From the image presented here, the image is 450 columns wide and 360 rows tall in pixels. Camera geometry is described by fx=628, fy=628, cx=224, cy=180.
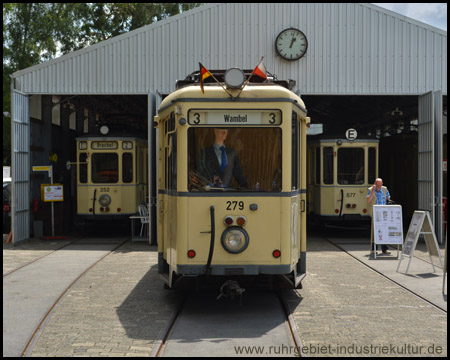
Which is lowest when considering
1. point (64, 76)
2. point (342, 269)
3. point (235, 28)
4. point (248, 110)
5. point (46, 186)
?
point (342, 269)

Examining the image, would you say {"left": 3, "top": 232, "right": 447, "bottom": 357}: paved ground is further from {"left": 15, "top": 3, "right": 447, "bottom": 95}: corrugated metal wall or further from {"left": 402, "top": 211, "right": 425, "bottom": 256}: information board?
{"left": 15, "top": 3, "right": 447, "bottom": 95}: corrugated metal wall

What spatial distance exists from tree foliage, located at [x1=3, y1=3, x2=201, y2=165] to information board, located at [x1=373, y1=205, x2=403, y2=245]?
23.5 metres

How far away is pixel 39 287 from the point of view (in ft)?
31.1

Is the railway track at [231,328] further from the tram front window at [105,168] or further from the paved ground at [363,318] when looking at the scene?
the tram front window at [105,168]

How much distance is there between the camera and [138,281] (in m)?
9.99

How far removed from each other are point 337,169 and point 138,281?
844 cm

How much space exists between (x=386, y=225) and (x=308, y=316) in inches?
222

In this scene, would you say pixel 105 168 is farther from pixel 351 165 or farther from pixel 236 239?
pixel 236 239

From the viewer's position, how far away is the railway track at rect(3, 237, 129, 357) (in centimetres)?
663

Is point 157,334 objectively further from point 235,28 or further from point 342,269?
point 235,28

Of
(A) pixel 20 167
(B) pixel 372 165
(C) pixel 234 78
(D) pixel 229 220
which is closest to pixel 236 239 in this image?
(D) pixel 229 220

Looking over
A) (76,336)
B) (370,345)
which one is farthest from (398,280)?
(76,336)

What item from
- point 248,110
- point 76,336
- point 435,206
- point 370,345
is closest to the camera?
point 370,345

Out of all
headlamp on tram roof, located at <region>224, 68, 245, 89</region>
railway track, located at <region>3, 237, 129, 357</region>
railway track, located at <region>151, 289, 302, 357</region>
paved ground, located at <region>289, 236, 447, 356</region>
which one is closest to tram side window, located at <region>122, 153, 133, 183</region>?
railway track, located at <region>3, 237, 129, 357</region>
